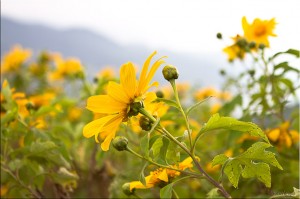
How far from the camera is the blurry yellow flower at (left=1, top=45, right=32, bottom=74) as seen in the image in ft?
14.0

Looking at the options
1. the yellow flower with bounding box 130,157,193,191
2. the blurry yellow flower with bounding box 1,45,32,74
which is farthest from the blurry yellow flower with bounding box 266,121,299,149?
the blurry yellow flower with bounding box 1,45,32,74

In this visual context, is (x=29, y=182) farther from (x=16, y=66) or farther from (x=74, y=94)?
(x=16, y=66)

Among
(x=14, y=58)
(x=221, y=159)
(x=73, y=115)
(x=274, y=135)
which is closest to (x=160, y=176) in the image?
(x=221, y=159)

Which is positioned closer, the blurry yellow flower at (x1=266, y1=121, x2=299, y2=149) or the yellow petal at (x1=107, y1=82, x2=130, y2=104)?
the yellow petal at (x1=107, y1=82, x2=130, y2=104)

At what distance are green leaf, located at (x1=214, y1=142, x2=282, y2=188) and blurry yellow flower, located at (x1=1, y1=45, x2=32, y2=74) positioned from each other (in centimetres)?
355

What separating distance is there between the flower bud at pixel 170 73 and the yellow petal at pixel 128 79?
0.33 ft

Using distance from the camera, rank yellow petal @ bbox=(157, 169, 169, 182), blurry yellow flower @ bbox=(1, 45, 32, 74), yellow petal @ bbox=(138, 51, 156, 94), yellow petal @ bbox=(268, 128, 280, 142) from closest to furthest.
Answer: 1. yellow petal @ bbox=(138, 51, 156, 94)
2. yellow petal @ bbox=(157, 169, 169, 182)
3. yellow petal @ bbox=(268, 128, 280, 142)
4. blurry yellow flower @ bbox=(1, 45, 32, 74)

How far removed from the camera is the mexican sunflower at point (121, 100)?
928mm

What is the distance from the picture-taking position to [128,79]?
3.06 feet

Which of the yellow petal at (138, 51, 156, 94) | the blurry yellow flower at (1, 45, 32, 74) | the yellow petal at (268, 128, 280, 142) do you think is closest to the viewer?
the yellow petal at (138, 51, 156, 94)

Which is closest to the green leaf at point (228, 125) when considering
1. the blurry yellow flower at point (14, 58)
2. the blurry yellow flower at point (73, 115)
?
the blurry yellow flower at point (73, 115)

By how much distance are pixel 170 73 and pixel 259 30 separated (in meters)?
0.85

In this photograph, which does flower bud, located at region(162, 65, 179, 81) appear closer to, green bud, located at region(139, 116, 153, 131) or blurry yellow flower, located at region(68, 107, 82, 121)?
green bud, located at region(139, 116, 153, 131)

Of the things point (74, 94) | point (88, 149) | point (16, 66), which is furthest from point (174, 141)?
point (16, 66)
